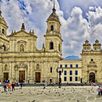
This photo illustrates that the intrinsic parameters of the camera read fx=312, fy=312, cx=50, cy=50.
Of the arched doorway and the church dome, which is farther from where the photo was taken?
the church dome

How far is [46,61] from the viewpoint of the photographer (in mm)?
77125

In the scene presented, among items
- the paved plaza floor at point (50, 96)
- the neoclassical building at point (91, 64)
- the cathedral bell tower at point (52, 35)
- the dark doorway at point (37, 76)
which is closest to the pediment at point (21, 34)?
the cathedral bell tower at point (52, 35)

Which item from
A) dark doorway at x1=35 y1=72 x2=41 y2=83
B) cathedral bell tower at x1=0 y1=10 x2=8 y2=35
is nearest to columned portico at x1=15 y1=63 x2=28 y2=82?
dark doorway at x1=35 y1=72 x2=41 y2=83

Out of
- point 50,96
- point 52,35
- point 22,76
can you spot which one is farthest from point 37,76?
point 50,96

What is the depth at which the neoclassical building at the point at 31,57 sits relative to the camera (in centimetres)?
7694

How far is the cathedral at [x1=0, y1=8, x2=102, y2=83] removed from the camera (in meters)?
77.0

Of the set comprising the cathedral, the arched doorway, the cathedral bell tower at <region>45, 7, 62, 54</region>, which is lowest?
the arched doorway

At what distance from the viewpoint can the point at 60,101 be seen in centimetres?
2239

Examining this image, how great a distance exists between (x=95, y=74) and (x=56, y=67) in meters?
9.80

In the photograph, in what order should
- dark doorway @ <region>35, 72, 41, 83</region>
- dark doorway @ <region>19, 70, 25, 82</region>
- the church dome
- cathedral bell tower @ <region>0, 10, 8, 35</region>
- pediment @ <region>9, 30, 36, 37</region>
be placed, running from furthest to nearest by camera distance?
cathedral bell tower @ <region>0, 10, 8, 35</region> → the church dome → pediment @ <region>9, 30, 36, 37</region> → dark doorway @ <region>19, 70, 25, 82</region> → dark doorway @ <region>35, 72, 41, 83</region>

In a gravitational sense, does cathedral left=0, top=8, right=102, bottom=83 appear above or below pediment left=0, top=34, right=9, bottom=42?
below

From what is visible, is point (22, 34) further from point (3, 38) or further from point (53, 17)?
point (53, 17)

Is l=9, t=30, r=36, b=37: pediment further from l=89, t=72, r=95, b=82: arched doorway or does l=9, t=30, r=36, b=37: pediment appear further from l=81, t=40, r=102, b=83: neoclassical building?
l=89, t=72, r=95, b=82: arched doorway

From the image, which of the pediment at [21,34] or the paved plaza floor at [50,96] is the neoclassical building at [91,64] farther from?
the paved plaza floor at [50,96]
